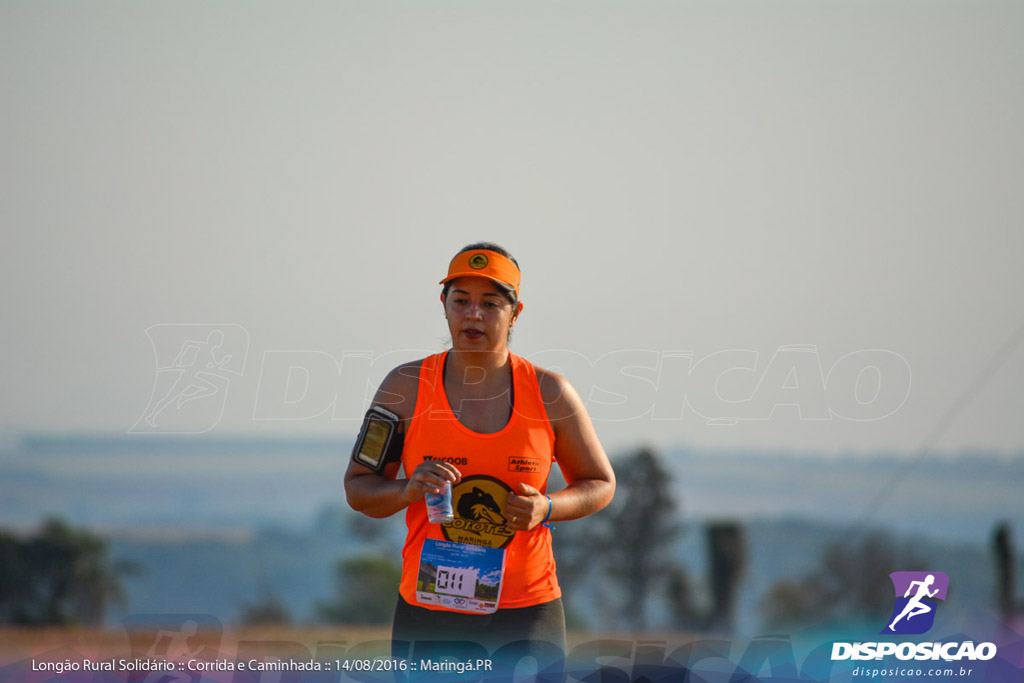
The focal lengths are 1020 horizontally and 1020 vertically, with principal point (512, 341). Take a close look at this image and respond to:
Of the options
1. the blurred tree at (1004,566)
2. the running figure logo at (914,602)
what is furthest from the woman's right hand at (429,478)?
the blurred tree at (1004,566)

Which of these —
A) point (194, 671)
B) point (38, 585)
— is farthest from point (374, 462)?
point (38, 585)

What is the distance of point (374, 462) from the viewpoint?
12.5 ft

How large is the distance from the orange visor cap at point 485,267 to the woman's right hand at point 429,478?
0.70m

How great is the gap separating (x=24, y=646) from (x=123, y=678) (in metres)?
1.27

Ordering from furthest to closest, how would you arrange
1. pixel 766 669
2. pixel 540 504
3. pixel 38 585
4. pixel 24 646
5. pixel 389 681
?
pixel 38 585 < pixel 24 646 < pixel 766 669 < pixel 389 681 < pixel 540 504

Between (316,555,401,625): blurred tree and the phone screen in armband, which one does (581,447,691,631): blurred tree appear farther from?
the phone screen in armband

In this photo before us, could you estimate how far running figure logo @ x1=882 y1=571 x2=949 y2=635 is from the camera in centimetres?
485

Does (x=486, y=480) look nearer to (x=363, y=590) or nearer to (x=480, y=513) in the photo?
(x=480, y=513)

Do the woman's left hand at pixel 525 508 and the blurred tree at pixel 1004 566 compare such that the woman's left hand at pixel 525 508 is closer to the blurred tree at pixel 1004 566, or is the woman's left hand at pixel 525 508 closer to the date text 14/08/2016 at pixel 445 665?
the date text 14/08/2016 at pixel 445 665

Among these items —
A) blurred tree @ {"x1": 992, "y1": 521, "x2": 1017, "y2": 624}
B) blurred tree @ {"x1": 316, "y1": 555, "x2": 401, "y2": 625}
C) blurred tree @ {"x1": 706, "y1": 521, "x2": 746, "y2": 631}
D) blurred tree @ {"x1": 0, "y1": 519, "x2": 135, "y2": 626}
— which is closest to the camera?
blurred tree @ {"x1": 992, "y1": 521, "x2": 1017, "y2": 624}

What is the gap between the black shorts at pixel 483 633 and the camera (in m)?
3.71

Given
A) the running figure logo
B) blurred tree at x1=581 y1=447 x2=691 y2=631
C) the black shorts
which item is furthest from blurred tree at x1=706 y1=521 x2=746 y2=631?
the black shorts

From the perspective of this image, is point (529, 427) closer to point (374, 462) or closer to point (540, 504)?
point (540, 504)

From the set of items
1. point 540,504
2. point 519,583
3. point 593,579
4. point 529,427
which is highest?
point 593,579
